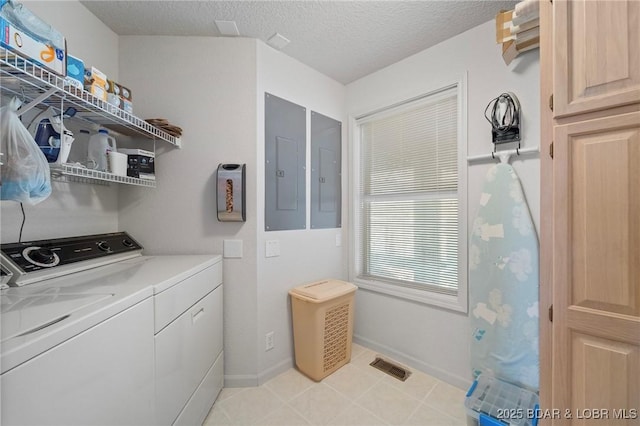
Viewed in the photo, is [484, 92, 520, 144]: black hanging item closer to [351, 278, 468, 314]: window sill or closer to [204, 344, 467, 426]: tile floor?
[351, 278, 468, 314]: window sill

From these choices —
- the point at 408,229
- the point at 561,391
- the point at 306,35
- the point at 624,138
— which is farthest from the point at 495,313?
the point at 306,35

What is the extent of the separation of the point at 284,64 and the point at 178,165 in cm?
115

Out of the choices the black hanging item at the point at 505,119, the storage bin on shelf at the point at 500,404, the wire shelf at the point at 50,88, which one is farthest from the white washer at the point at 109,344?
the black hanging item at the point at 505,119

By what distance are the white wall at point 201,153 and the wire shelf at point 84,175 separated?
0.71 feet

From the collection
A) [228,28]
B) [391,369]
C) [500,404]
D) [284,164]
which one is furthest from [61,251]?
[500,404]

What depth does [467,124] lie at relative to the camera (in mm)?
1753

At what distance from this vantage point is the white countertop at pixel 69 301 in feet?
1.96

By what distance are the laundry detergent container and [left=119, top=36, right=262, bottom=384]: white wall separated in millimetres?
350

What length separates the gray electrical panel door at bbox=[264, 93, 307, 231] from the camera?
6.19 ft

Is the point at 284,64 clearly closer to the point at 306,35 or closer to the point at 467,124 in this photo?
the point at 306,35

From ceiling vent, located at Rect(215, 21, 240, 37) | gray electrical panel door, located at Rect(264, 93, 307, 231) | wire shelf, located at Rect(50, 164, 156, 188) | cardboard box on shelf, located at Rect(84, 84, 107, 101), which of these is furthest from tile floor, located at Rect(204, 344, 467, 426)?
ceiling vent, located at Rect(215, 21, 240, 37)

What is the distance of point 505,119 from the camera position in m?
1.54

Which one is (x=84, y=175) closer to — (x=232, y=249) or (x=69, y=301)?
(x=69, y=301)

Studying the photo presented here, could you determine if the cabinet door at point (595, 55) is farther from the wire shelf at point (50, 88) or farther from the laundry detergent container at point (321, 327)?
the wire shelf at point (50, 88)
